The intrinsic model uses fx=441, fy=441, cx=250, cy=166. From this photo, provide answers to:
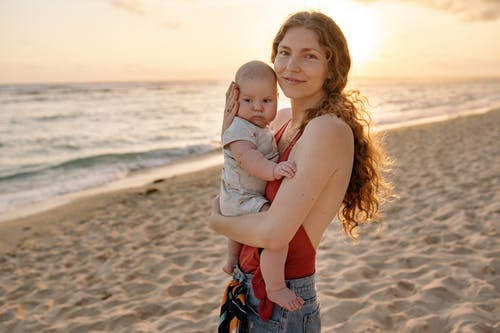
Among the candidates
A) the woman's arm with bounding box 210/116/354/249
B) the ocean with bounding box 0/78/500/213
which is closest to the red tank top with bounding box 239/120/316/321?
the woman's arm with bounding box 210/116/354/249

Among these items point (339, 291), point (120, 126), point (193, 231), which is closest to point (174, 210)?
point (193, 231)

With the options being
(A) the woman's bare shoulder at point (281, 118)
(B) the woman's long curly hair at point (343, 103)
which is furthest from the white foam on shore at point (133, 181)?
(B) the woman's long curly hair at point (343, 103)

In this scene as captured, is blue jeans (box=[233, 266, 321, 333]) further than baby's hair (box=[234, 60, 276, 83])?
No

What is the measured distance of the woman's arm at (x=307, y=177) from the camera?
162 cm

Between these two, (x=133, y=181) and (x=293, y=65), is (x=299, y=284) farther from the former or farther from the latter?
(x=133, y=181)

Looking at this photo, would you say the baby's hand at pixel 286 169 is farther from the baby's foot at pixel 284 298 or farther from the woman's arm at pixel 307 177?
the baby's foot at pixel 284 298

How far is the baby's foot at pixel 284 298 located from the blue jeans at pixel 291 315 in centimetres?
5

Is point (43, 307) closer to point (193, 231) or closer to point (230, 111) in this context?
point (193, 231)

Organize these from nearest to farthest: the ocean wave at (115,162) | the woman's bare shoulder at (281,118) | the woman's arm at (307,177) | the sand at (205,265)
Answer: the woman's arm at (307,177)
the woman's bare shoulder at (281,118)
the sand at (205,265)
the ocean wave at (115,162)

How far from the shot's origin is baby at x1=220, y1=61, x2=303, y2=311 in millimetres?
1739

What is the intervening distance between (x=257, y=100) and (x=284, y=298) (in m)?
0.87

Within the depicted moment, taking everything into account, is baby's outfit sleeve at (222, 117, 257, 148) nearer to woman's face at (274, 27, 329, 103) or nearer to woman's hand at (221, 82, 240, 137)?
woman's hand at (221, 82, 240, 137)

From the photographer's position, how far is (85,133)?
55.1ft

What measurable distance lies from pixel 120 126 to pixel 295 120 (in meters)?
17.9
